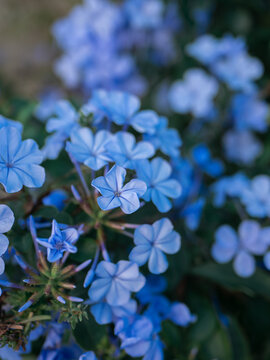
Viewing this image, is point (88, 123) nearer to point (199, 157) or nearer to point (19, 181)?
point (19, 181)

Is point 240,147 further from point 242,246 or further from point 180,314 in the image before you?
point 180,314

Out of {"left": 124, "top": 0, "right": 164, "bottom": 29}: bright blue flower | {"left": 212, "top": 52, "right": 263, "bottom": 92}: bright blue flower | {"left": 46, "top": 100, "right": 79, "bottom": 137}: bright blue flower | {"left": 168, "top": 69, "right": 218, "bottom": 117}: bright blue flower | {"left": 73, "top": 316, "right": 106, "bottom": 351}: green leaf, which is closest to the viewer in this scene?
{"left": 73, "top": 316, "right": 106, "bottom": 351}: green leaf

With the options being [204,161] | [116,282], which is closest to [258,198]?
[204,161]

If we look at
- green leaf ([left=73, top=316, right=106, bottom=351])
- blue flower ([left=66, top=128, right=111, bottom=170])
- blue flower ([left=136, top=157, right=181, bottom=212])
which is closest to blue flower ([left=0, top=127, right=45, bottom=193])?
blue flower ([left=66, top=128, right=111, bottom=170])

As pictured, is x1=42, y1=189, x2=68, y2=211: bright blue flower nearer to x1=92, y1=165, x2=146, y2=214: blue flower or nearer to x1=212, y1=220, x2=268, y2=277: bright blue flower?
x1=92, y1=165, x2=146, y2=214: blue flower

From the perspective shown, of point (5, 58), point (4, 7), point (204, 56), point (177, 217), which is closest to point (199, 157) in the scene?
point (177, 217)

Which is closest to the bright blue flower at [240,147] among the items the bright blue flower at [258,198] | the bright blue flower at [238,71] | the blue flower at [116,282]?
the bright blue flower at [238,71]
